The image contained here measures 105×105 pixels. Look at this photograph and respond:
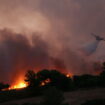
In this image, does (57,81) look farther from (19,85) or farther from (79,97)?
(19,85)

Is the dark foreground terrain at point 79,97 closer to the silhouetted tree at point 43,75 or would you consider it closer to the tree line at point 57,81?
the tree line at point 57,81

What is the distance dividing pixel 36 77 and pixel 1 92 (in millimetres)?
8321

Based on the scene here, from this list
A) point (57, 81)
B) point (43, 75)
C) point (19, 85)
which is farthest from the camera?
point (19, 85)

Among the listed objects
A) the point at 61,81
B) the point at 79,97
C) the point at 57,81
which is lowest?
the point at 79,97

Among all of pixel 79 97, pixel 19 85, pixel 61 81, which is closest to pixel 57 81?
pixel 61 81

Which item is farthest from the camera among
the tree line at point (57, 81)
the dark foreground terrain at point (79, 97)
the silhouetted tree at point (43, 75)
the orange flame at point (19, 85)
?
the orange flame at point (19, 85)

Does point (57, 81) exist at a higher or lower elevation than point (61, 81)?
higher

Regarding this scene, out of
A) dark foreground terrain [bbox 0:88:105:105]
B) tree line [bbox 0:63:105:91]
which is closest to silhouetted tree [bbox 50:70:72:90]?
tree line [bbox 0:63:105:91]

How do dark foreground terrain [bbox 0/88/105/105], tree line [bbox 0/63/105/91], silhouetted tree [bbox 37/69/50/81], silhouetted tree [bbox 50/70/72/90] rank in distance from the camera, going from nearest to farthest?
dark foreground terrain [bbox 0/88/105/105] < tree line [bbox 0/63/105/91] < silhouetted tree [bbox 50/70/72/90] < silhouetted tree [bbox 37/69/50/81]

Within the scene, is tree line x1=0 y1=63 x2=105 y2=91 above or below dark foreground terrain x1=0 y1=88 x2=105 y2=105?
above

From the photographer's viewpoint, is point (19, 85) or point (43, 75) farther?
point (19, 85)

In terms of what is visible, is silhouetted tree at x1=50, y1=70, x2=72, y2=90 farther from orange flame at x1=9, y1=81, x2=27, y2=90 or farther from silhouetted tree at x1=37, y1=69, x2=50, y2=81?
orange flame at x1=9, y1=81, x2=27, y2=90

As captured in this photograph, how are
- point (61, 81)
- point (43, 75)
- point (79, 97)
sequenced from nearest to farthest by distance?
point (79, 97) → point (61, 81) → point (43, 75)

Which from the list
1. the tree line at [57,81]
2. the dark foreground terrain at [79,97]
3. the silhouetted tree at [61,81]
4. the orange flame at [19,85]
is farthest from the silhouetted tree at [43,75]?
the orange flame at [19,85]
